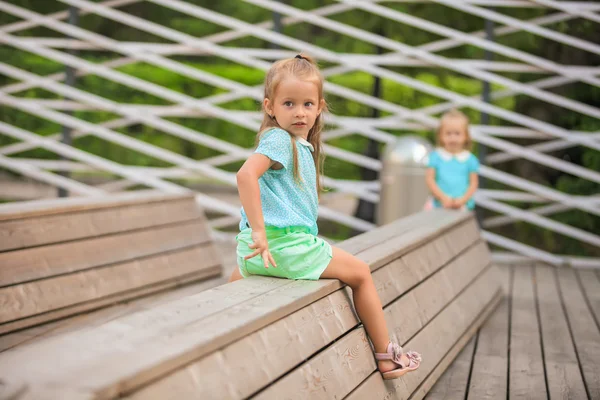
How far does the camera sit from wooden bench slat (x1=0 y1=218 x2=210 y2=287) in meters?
3.42

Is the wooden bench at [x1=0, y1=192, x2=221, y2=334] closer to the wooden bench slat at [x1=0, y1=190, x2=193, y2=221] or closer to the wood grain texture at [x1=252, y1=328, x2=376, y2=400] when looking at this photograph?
the wooden bench slat at [x1=0, y1=190, x2=193, y2=221]

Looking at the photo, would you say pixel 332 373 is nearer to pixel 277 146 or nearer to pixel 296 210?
pixel 296 210

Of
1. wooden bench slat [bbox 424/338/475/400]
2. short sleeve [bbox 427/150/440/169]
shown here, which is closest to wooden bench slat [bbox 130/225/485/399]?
wooden bench slat [bbox 424/338/475/400]

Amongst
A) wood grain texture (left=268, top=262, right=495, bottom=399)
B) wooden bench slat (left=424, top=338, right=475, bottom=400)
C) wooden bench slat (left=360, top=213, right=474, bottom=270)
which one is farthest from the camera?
wooden bench slat (left=424, top=338, right=475, bottom=400)

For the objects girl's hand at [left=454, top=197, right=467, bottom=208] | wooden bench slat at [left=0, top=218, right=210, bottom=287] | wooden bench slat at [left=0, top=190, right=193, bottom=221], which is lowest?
wooden bench slat at [left=0, top=218, right=210, bottom=287]

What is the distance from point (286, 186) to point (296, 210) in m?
0.08

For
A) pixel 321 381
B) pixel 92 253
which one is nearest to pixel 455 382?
pixel 321 381

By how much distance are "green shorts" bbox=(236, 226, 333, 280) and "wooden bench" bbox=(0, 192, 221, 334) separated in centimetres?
135

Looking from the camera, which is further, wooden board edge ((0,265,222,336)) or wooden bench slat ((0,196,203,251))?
wooden bench slat ((0,196,203,251))

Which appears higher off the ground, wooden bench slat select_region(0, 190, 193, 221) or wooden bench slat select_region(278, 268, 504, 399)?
wooden bench slat select_region(0, 190, 193, 221)

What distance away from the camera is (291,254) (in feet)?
7.89

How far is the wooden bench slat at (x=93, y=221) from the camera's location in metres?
3.50

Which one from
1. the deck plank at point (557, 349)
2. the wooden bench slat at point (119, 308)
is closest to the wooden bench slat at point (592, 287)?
the deck plank at point (557, 349)

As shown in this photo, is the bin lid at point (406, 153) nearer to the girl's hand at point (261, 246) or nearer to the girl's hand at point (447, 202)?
the girl's hand at point (447, 202)
